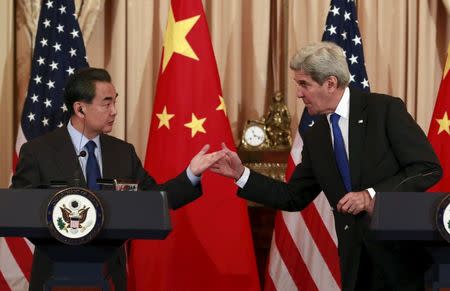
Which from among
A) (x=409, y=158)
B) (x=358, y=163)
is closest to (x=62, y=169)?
(x=358, y=163)

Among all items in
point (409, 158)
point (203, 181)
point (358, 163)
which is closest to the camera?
point (409, 158)

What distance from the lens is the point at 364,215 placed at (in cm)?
329

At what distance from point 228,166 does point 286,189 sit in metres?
0.29

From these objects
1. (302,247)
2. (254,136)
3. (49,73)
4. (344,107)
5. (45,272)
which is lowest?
(302,247)

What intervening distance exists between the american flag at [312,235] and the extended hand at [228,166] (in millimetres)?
1383

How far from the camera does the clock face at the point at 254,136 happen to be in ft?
17.4

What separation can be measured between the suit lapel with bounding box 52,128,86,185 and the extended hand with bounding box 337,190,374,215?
40.8 inches

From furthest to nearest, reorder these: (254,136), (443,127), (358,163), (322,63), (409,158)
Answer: (254,136) → (443,127) → (322,63) → (358,163) → (409,158)

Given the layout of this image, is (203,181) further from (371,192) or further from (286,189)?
(371,192)

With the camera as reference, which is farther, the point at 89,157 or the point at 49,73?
the point at 49,73

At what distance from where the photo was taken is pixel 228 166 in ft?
11.7

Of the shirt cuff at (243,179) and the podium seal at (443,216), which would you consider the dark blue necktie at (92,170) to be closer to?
the shirt cuff at (243,179)

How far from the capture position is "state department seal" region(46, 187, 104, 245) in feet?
8.55

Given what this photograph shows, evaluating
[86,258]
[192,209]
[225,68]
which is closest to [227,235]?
[192,209]
